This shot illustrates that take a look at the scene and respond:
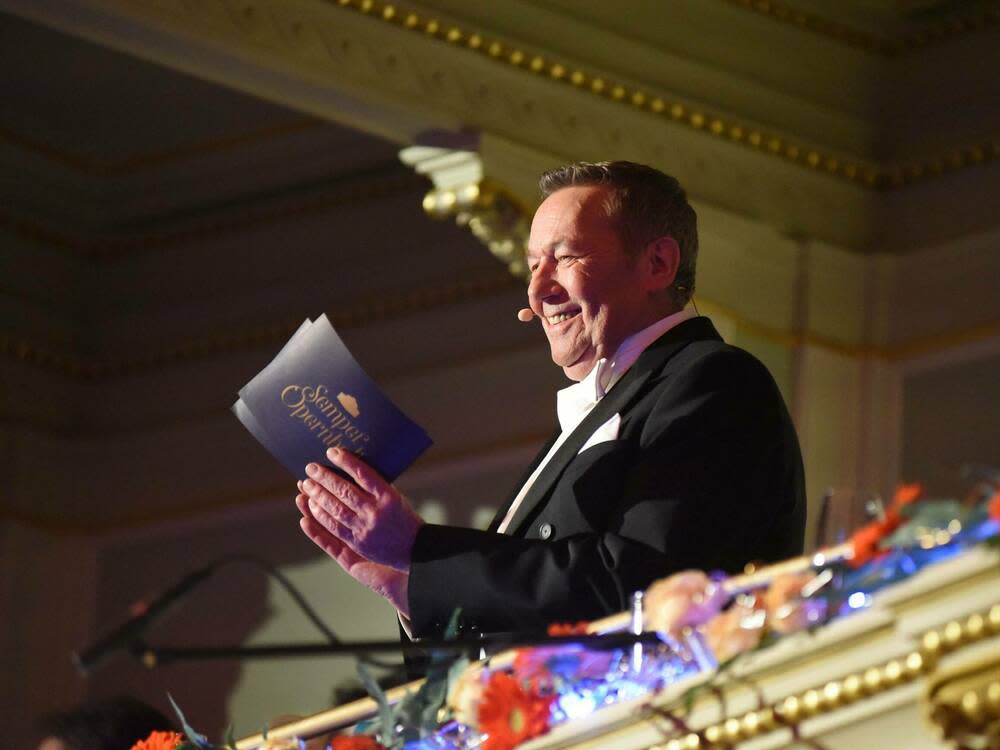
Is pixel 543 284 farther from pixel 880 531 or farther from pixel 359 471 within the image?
pixel 880 531

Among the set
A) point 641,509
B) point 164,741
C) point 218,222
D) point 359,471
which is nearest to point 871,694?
point 641,509

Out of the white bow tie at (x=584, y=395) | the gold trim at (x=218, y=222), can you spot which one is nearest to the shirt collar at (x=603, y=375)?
the white bow tie at (x=584, y=395)

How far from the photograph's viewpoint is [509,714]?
2.38 metres

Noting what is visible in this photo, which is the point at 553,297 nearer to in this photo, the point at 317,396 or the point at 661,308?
the point at 661,308

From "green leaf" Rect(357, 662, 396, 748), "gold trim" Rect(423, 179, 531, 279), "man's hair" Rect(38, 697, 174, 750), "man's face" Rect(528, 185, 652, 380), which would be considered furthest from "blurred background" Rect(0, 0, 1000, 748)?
"green leaf" Rect(357, 662, 396, 748)

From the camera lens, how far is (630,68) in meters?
5.95

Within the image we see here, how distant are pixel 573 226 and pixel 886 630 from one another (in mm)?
1599

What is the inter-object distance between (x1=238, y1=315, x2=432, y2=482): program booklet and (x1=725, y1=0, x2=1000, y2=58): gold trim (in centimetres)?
329

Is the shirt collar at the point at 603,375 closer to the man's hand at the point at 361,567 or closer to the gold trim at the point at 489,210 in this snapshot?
the man's hand at the point at 361,567

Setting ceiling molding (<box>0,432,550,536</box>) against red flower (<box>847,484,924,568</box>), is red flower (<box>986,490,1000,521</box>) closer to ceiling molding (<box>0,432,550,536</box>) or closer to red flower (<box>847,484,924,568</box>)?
red flower (<box>847,484,924,568</box>)

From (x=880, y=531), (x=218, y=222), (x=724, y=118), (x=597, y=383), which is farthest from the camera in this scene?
(x=218, y=222)

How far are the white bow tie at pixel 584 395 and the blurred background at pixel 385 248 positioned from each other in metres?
1.39

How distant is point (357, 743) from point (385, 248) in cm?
501

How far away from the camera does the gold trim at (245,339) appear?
24.2 feet
